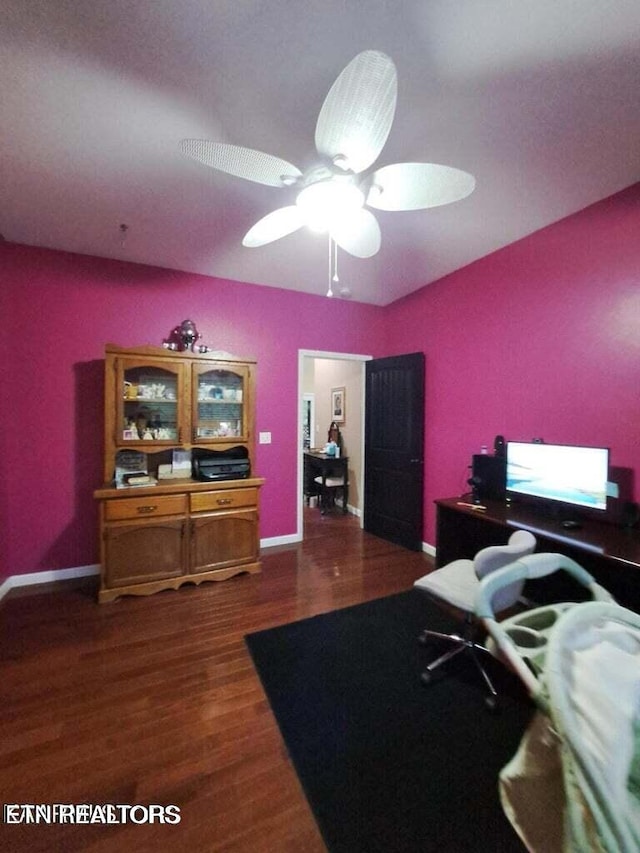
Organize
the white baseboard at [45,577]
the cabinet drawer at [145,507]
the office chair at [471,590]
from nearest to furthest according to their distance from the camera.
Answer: the office chair at [471,590]
the cabinet drawer at [145,507]
the white baseboard at [45,577]

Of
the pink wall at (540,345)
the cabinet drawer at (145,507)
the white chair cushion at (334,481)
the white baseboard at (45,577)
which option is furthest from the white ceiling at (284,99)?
the white chair cushion at (334,481)

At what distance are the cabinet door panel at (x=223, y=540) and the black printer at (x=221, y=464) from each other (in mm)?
312

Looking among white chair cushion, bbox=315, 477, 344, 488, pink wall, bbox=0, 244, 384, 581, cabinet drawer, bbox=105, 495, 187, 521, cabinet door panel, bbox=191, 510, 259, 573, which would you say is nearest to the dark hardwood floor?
cabinet door panel, bbox=191, 510, 259, 573

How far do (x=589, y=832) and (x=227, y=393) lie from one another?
2971mm

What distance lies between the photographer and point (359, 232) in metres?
1.76

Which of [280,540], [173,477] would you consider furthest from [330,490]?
[173,477]

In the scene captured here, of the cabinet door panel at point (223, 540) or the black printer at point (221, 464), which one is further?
the black printer at point (221, 464)

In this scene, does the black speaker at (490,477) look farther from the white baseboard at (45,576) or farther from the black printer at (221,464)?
the white baseboard at (45,576)

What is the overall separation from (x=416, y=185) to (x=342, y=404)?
11.7 ft

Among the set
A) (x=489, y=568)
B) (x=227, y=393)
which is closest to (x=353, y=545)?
(x=227, y=393)

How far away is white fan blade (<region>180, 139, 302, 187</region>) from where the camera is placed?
1.18 m

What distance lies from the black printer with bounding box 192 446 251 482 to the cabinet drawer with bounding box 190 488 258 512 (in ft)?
0.40

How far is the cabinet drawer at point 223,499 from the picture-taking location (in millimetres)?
2701

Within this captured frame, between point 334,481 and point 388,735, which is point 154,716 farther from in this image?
point 334,481
